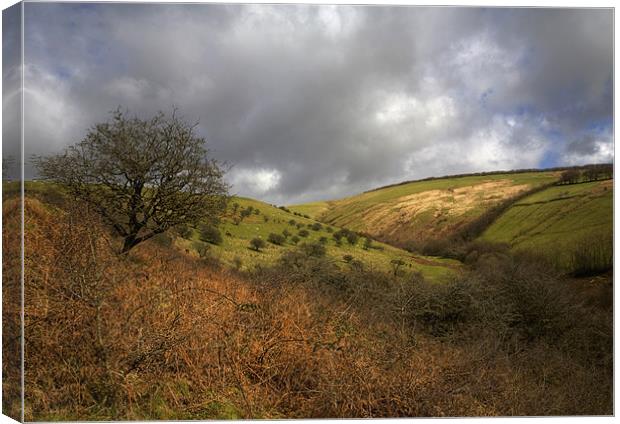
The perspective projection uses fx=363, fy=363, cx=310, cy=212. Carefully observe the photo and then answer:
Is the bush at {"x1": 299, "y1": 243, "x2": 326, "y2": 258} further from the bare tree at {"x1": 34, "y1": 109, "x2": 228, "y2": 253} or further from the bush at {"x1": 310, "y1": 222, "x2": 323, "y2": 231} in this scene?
the bare tree at {"x1": 34, "y1": 109, "x2": 228, "y2": 253}

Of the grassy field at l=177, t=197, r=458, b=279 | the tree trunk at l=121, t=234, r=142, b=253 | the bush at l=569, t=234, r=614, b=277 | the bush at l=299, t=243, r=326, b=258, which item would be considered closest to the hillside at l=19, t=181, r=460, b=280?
the grassy field at l=177, t=197, r=458, b=279

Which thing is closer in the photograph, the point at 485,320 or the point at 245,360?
the point at 245,360

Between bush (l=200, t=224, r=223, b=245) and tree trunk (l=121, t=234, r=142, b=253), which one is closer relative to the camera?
tree trunk (l=121, t=234, r=142, b=253)

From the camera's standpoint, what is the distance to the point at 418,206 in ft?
30.4

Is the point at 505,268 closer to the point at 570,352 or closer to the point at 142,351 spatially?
Result: the point at 570,352

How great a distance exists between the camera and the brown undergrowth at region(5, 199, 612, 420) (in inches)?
174

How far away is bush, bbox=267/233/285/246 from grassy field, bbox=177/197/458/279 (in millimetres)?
73

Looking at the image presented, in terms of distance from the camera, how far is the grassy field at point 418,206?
8234mm

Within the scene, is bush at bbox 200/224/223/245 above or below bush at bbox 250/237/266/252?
above

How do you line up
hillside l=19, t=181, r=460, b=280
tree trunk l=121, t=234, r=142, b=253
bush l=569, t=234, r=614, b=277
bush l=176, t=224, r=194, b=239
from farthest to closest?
hillside l=19, t=181, r=460, b=280
bush l=176, t=224, r=194, b=239
tree trunk l=121, t=234, r=142, b=253
bush l=569, t=234, r=614, b=277

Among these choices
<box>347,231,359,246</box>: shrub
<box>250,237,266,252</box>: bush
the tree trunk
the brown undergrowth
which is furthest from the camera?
<box>347,231,359,246</box>: shrub

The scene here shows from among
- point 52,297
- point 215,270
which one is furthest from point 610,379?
point 52,297

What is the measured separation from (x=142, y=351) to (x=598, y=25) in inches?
303

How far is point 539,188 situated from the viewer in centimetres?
759
